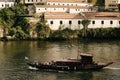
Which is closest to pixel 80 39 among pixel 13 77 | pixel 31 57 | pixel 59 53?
pixel 59 53

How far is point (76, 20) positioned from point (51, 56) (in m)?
25.8

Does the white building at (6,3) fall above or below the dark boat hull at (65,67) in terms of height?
above

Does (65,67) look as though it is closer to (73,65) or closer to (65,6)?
(73,65)

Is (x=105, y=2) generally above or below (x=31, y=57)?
above

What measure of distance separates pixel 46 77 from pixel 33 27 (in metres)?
37.2

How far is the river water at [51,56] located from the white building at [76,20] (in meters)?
7.45

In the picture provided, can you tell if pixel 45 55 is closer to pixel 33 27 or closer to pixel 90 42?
pixel 90 42

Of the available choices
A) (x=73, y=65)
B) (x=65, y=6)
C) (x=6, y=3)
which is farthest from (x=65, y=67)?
(x=6, y=3)

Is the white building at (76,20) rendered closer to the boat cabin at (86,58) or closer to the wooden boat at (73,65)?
the wooden boat at (73,65)

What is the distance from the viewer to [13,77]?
163 feet

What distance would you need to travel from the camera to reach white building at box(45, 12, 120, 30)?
8719cm

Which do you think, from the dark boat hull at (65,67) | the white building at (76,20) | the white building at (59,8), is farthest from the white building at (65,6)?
the dark boat hull at (65,67)

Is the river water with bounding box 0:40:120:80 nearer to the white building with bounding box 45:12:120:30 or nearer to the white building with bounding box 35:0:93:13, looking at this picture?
the white building with bounding box 45:12:120:30

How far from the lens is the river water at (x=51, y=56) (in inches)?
1997
